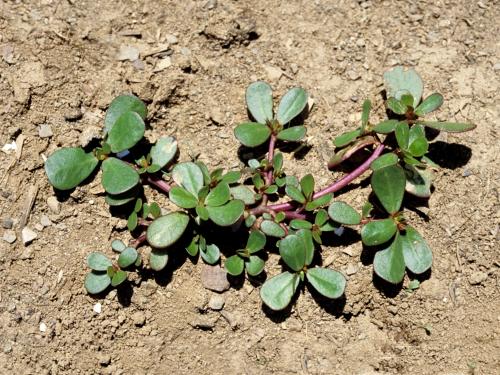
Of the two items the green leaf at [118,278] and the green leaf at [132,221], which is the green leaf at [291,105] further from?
the green leaf at [118,278]

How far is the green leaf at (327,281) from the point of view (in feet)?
7.81

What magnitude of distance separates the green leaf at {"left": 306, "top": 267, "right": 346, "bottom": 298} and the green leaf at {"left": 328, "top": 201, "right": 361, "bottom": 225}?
194mm

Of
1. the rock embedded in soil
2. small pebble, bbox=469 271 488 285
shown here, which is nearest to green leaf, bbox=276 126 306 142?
the rock embedded in soil

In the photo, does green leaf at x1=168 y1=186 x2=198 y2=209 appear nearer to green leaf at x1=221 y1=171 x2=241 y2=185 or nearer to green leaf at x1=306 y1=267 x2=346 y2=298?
green leaf at x1=221 y1=171 x2=241 y2=185

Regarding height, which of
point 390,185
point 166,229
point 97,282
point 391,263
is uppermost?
point 390,185

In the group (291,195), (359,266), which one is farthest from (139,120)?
(359,266)

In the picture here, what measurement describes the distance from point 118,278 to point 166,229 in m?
0.25

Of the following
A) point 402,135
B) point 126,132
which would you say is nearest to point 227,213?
point 126,132

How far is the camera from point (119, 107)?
251 centimetres

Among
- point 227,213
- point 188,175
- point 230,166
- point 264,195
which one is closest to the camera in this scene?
point 227,213

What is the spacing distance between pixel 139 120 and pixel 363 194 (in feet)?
3.00

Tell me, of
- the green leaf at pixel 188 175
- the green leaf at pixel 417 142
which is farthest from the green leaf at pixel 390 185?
the green leaf at pixel 188 175

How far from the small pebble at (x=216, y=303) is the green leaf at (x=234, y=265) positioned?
125 millimetres

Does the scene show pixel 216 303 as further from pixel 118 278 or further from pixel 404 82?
pixel 404 82
